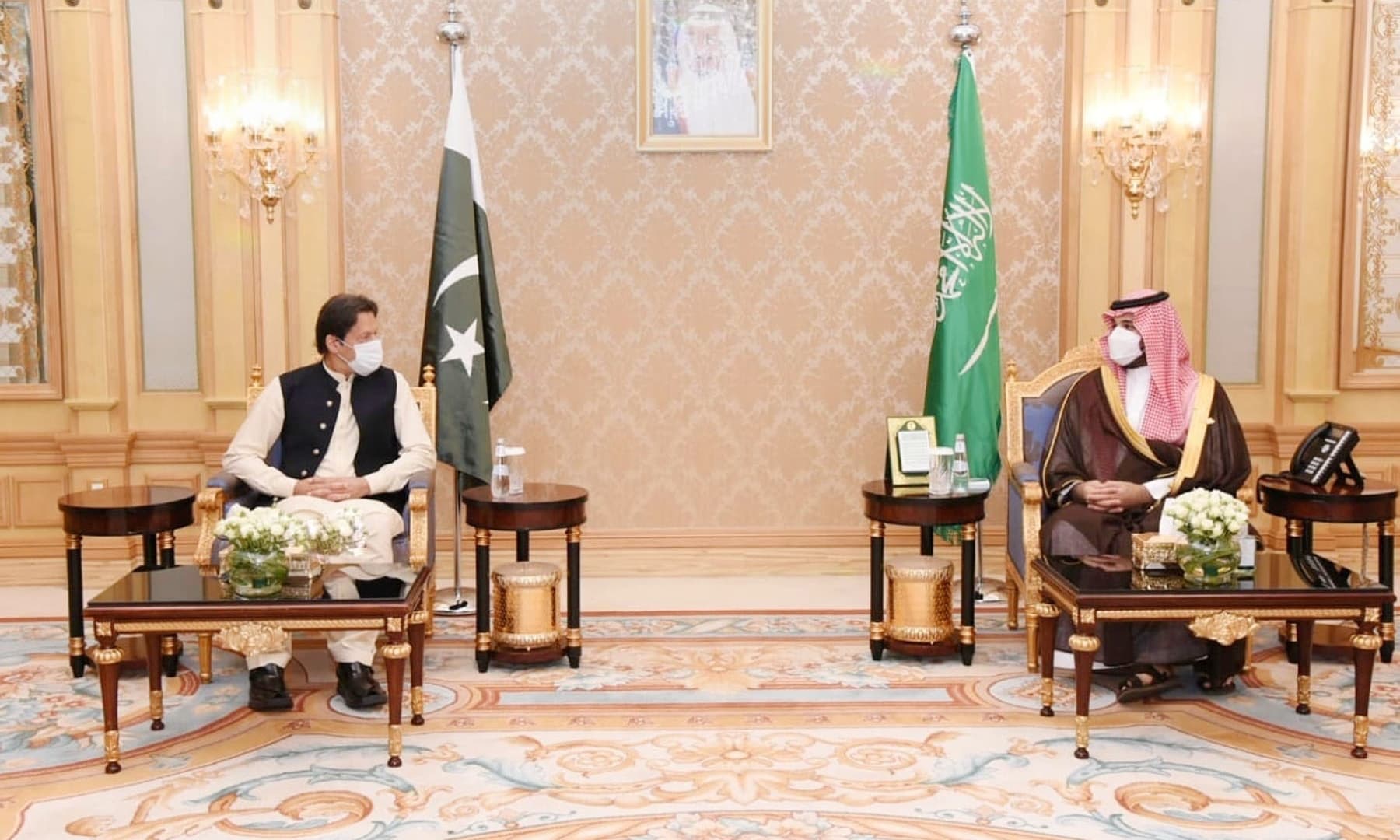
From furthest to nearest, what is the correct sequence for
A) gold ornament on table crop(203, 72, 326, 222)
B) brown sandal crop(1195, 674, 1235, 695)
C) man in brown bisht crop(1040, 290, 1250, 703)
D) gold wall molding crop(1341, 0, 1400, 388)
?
1. gold wall molding crop(1341, 0, 1400, 388)
2. gold ornament on table crop(203, 72, 326, 222)
3. man in brown bisht crop(1040, 290, 1250, 703)
4. brown sandal crop(1195, 674, 1235, 695)

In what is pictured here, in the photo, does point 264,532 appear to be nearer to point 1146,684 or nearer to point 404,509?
point 404,509

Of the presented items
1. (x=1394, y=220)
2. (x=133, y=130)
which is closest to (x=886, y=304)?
(x=1394, y=220)

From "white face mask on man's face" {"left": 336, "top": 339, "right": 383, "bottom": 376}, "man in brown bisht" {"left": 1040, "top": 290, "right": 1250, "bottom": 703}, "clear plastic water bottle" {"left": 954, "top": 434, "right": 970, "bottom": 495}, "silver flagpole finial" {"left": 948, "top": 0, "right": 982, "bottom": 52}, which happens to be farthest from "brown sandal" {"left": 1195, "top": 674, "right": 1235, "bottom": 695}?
"silver flagpole finial" {"left": 948, "top": 0, "right": 982, "bottom": 52}

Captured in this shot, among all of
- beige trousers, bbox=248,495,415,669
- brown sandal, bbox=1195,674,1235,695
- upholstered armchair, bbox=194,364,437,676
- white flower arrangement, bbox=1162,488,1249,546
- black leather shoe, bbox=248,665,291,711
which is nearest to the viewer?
white flower arrangement, bbox=1162,488,1249,546

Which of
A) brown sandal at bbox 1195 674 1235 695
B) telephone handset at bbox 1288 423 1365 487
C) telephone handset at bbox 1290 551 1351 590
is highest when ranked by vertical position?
telephone handset at bbox 1288 423 1365 487

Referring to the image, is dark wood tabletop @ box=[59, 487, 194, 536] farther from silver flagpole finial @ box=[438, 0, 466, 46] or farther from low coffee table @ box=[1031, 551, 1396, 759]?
low coffee table @ box=[1031, 551, 1396, 759]

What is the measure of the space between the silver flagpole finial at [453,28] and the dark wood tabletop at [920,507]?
325cm

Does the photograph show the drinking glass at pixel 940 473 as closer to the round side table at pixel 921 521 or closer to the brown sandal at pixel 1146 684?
the round side table at pixel 921 521

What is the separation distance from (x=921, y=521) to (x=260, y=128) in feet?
11.3

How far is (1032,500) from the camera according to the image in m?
5.08

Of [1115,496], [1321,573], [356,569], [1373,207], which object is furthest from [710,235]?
[1321,573]

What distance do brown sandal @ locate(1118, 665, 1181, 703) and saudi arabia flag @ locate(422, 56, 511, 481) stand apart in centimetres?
297

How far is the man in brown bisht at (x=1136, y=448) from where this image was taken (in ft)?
16.6

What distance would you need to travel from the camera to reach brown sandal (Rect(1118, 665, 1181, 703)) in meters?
4.71
